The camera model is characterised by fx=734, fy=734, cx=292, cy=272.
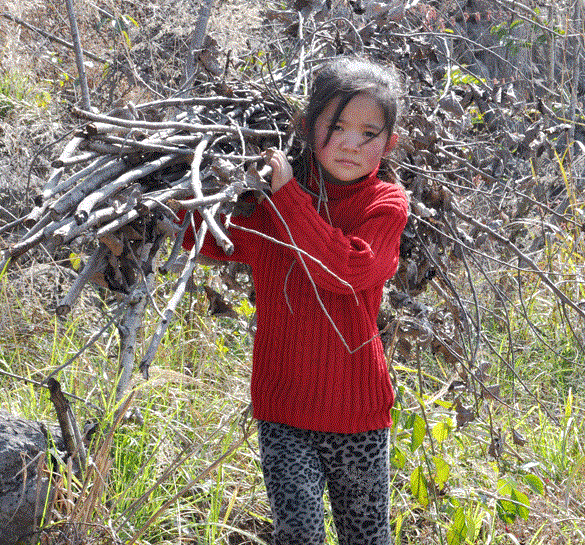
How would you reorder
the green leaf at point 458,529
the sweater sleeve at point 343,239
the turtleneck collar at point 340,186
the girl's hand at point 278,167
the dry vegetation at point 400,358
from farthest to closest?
the green leaf at point 458,529
the dry vegetation at point 400,358
the turtleneck collar at point 340,186
the sweater sleeve at point 343,239
the girl's hand at point 278,167

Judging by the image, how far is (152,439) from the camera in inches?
100

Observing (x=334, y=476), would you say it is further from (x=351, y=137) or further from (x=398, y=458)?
(x=351, y=137)

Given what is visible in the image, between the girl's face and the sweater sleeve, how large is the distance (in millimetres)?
102

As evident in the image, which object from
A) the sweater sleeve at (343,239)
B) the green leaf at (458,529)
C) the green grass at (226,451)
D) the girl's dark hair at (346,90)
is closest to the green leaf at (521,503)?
the green grass at (226,451)

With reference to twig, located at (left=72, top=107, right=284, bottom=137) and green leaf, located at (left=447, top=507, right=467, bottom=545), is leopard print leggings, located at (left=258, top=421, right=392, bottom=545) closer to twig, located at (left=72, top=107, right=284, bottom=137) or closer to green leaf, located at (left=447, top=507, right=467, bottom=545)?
green leaf, located at (left=447, top=507, right=467, bottom=545)

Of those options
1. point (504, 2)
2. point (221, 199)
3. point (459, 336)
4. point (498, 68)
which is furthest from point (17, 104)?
point (498, 68)

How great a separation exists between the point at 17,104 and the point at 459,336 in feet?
10.3

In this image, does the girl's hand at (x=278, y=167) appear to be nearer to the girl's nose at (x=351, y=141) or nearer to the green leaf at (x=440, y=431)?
the girl's nose at (x=351, y=141)

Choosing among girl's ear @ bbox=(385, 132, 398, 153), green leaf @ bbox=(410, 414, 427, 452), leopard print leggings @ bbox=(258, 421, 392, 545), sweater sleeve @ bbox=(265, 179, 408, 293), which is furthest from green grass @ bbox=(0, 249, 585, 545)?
girl's ear @ bbox=(385, 132, 398, 153)

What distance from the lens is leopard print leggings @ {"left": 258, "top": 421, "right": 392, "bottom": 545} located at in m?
1.66

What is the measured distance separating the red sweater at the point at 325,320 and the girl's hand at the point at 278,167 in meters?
0.06

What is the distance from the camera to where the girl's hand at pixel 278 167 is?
1.52m

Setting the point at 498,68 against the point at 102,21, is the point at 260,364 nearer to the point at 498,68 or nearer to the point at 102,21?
the point at 102,21

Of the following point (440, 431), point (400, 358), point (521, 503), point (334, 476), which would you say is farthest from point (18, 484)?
point (400, 358)
